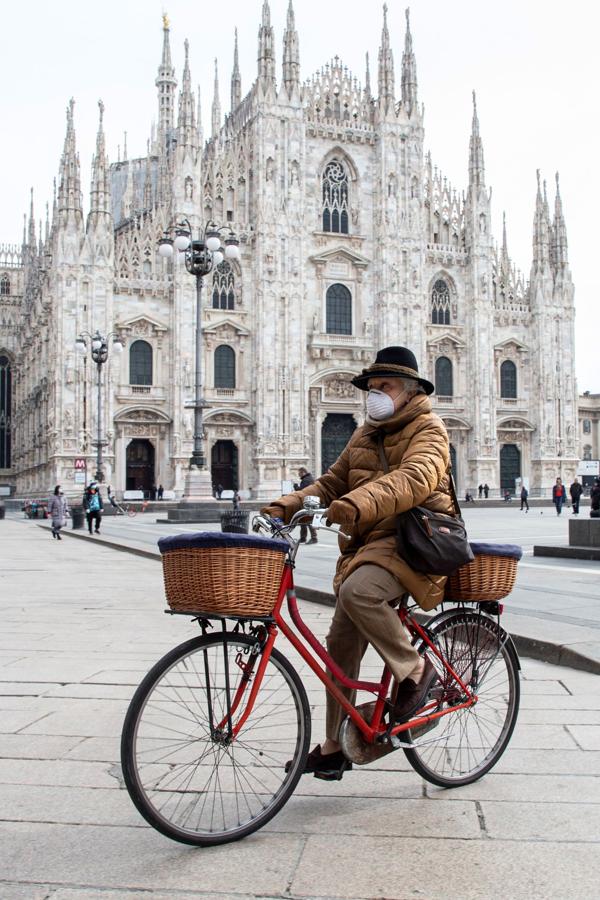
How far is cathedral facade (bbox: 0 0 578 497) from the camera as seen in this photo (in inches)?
1506

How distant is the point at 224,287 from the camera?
40.3 metres

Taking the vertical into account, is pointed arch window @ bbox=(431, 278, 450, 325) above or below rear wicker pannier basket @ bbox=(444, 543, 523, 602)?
above

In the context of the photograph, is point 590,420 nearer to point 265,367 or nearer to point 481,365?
point 481,365

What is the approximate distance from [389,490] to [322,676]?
2.23ft

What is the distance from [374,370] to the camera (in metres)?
3.42

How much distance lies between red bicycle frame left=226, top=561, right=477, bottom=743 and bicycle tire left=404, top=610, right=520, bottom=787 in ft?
0.41

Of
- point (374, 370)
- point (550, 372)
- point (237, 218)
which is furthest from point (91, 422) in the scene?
point (374, 370)

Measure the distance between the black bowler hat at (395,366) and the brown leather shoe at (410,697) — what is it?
110cm

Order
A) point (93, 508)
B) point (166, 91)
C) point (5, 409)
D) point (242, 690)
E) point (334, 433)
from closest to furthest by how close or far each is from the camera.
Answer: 1. point (242, 690)
2. point (93, 508)
3. point (334, 433)
4. point (5, 409)
5. point (166, 91)

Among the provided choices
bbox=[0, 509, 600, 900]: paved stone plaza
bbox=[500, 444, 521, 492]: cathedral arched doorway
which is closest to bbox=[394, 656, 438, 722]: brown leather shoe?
bbox=[0, 509, 600, 900]: paved stone plaza

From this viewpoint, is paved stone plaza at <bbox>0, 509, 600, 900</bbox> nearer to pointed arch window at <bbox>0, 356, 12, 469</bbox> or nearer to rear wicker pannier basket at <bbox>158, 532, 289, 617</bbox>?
rear wicker pannier basket at <bbox>158, 532, 289, 617</bbox>

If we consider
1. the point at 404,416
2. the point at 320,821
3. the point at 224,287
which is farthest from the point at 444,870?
the point at 224,287

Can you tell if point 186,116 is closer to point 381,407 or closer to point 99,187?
point 99,187

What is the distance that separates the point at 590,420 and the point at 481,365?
26.4 meters
